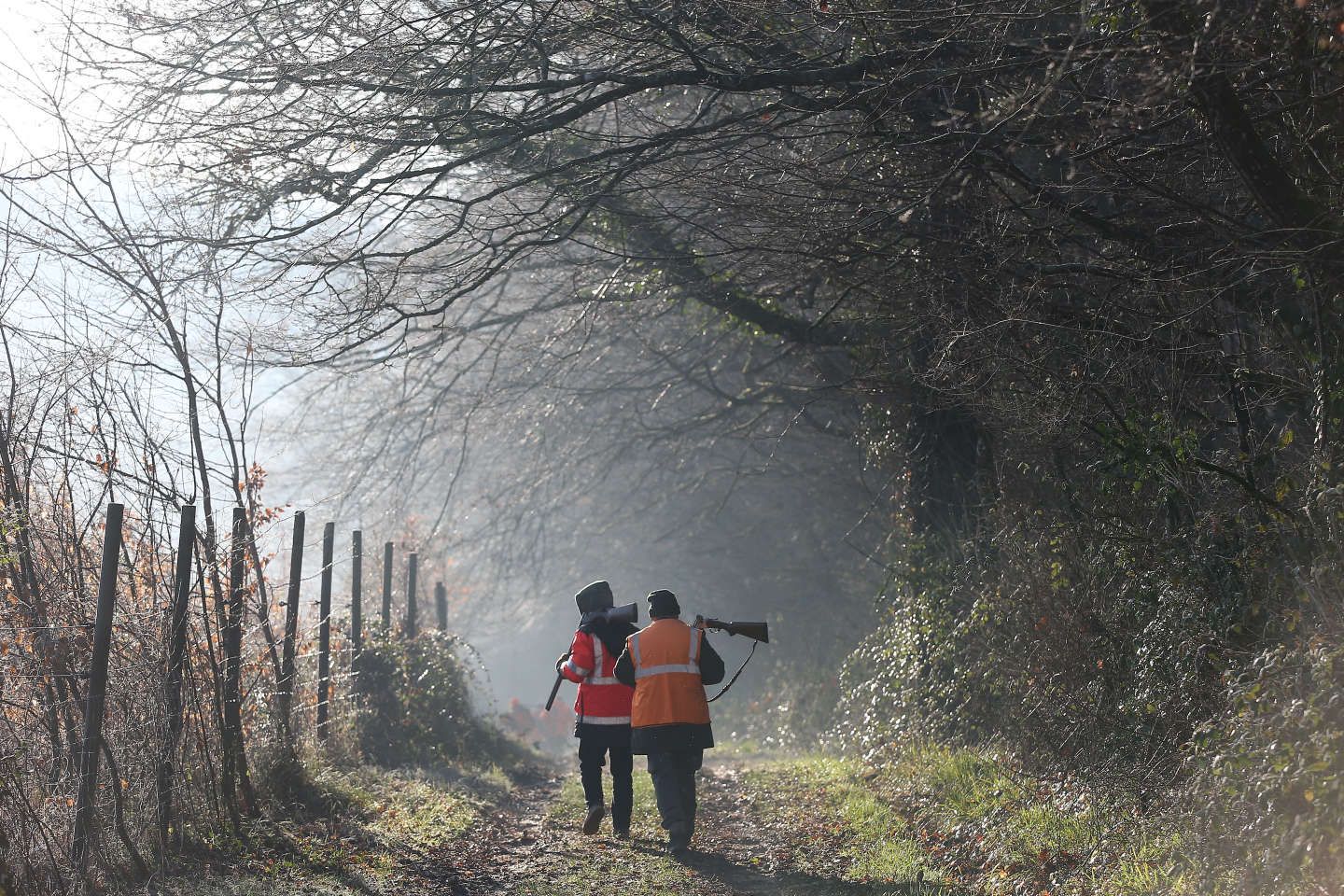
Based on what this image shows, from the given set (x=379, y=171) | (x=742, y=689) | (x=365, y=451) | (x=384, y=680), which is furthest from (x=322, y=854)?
(x=742, y=689)

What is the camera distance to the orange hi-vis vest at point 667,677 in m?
8.77

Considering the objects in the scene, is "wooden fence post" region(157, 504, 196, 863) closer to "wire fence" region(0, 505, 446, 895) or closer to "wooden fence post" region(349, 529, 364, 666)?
"wire fence" region(0, 505, 446, 895)

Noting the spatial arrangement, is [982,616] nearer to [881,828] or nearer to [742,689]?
[881,828]

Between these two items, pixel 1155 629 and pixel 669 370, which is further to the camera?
pixel 669 370

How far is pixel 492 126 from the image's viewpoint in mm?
9062

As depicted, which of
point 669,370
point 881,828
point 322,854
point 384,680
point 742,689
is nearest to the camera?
point 322,854

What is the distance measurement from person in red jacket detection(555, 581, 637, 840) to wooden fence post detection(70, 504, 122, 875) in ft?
11.8

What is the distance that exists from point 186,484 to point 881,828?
18.2ft

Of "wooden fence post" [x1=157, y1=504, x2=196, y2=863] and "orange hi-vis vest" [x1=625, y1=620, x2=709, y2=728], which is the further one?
"orange hi-vis vest" [x1=625, y1=620, x2=709, y2=728]

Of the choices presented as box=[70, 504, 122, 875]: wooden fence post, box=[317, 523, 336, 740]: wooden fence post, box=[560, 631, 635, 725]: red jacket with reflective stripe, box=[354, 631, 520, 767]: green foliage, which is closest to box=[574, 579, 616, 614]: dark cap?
box=[560, 631, 635, 725]: red jacket with reflective stripe

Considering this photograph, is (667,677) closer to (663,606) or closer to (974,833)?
(663,606)

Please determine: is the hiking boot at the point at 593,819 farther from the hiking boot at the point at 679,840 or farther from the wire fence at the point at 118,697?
the wire fence at the point at 118,697

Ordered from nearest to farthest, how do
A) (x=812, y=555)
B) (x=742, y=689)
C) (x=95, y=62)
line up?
(x=95, y=62)
(x=812, y=555)
(x=742, y=689)

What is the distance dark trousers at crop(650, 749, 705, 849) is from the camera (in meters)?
8.76
